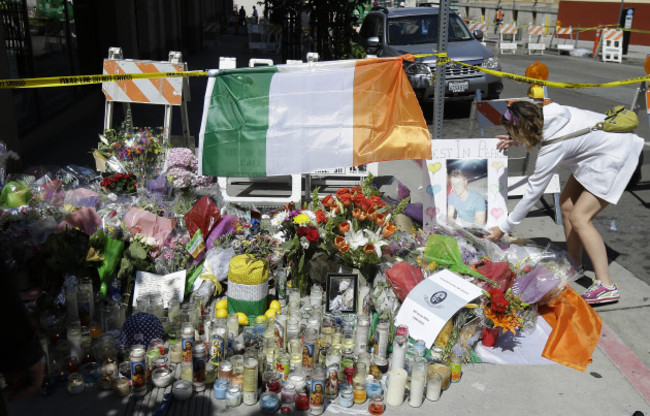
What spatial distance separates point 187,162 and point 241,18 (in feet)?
105

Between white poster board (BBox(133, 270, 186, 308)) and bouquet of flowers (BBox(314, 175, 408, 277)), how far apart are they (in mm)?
1162

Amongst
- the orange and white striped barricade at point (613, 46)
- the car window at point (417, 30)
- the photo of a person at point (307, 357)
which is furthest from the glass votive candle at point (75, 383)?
the orange and white striped barricade at point (613, 46)

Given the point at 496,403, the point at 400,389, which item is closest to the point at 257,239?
the point at 400,389

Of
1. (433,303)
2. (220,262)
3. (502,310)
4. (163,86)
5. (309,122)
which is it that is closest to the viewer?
(502,310)

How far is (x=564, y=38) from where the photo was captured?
30438 millimetres

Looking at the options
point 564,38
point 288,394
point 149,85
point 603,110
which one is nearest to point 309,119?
point 149,85

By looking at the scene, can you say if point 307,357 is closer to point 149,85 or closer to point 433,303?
point 433,303

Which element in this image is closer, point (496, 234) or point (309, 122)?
point (496, 234)

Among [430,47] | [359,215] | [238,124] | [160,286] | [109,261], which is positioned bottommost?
[160,286]

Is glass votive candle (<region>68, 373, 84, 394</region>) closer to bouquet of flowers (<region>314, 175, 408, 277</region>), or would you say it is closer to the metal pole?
bouquet of flowers (<region>314, 175, 408, 277</region>)

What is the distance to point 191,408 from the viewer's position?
143 inches

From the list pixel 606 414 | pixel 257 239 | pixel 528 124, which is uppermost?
pixel 528 124

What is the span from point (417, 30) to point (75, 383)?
11.1m

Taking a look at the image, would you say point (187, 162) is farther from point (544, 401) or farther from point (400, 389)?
point (544, 401)
